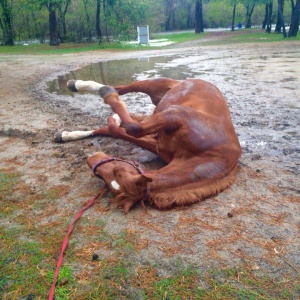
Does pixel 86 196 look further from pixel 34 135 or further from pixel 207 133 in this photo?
pixel 34 135

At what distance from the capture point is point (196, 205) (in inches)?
115

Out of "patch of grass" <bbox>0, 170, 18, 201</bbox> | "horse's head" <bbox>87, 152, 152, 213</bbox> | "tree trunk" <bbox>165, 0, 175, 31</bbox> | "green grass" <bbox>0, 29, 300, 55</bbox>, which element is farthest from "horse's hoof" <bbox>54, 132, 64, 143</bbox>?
"tree trunk" <bbox>165, 0, 175, 31</bbox>

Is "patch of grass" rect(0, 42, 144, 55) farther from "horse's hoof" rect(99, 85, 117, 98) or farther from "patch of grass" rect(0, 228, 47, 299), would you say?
"patch of grass" rect(0, 228, 47, 299)

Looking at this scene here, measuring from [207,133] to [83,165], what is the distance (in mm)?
1585

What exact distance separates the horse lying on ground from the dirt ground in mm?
138

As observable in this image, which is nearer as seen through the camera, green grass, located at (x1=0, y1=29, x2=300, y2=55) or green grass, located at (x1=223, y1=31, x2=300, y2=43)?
green grass, located at (x1=0, y1=29, x2=300, y2=55)

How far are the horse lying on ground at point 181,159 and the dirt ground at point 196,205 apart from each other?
138 millimetres

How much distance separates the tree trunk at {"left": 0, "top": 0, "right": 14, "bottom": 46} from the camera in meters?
28.3

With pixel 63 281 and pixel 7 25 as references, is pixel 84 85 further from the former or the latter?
pixel 7 25

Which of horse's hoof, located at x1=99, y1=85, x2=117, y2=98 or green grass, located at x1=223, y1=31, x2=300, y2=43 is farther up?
horse's hoof, located at x1=99, y1=85, x2=117, y2=98

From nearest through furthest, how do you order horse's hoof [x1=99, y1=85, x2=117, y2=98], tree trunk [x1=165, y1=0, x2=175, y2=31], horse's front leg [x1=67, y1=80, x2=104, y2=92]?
horse's hoof [x1=99, y1=85, x2=117, y2=98]
horse's front leg [x1=67, y1=80, x2=104, y2=92]
tree trunk [x1=165, y1=0, x2=175, y2=31]

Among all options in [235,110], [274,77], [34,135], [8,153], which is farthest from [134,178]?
[274,77]

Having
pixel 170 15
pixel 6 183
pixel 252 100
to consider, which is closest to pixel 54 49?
pixel 252 100

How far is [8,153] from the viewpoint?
168 inches
